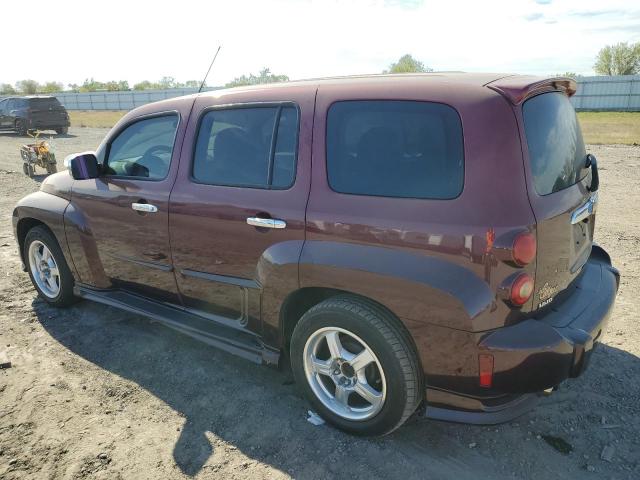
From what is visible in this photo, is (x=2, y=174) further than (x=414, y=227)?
Yes

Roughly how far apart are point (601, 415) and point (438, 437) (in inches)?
39.0

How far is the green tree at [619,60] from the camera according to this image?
4788 cm

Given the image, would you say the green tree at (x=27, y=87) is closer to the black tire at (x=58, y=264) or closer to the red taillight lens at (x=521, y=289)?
the black tire at (x=58, y=264)

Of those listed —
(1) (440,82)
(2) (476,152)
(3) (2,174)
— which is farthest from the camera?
(3) (2,174)

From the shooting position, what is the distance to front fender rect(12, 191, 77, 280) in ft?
14.0

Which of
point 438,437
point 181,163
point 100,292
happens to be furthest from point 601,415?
point 100,292

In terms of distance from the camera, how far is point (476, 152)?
2322 millimetres

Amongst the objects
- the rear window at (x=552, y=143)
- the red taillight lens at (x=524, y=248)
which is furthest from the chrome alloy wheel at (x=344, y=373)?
the rear window at (x=552, y=143)

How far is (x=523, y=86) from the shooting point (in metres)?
2.43

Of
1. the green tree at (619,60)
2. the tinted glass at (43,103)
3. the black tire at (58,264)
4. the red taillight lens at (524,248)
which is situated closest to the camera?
the red taillight lens at (524,248)

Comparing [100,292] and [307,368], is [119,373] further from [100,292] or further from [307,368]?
[307,368]

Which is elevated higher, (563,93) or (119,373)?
(563,93)

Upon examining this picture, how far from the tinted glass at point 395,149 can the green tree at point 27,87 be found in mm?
77767

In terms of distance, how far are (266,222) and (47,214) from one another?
8.21 ft
